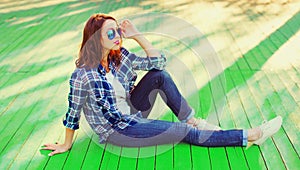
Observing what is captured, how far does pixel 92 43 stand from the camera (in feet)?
7.25

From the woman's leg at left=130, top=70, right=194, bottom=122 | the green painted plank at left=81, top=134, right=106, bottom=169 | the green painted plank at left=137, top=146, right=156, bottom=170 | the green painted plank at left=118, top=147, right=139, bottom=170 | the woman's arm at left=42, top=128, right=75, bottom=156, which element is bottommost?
the green painted plank at left=137, top=146, right=156, bottom=170

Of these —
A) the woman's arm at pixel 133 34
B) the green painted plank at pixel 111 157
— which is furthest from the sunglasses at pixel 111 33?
the green painted plank at pixel 111 157

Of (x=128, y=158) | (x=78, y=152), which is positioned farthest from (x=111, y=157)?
(x=78, y=152)

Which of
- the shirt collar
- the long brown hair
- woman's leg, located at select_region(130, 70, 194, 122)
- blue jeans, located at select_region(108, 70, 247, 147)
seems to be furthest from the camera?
woman's leg, located at select_region(130, 70, 194, 122)

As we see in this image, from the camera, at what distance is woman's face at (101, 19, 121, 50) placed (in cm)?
219

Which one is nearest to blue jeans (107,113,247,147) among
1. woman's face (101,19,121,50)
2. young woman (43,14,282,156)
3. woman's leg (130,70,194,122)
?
young woman (43,14,282,156)

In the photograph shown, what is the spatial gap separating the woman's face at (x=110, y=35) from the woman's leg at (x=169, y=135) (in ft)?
1.47

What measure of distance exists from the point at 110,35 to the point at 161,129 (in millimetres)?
586

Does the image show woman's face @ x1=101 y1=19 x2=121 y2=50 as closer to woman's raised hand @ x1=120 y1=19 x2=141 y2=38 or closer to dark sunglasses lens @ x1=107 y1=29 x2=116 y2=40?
dark sunglasses lens @ x1=107 y1=29 x2=116 y2=40

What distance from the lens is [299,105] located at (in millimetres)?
3000

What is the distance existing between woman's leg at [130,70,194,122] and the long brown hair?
0.37 metres

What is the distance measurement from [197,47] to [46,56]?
145cm

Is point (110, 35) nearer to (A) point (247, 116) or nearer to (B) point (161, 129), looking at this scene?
(B) point (161, 129)

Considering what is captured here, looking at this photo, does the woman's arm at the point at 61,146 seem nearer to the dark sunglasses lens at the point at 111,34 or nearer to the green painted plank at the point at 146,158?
the green painted plank at the point at 146,158
